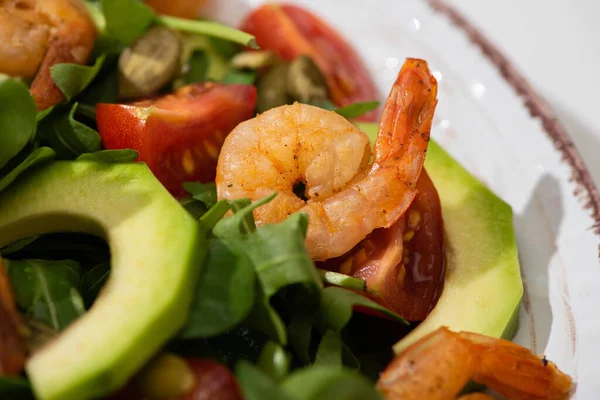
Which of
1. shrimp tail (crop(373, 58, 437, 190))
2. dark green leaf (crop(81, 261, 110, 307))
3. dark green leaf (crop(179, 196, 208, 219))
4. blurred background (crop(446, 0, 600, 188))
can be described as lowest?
dark green leaf (crop(81, 261, 110, 307))

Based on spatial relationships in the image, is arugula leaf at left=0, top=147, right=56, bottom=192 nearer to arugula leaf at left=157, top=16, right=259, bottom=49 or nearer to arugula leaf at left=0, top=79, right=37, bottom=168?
arugula leaf at left=0, top=79, right=37, bottom=168

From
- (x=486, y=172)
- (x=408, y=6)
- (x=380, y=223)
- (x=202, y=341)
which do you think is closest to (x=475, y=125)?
(x=486, y=172)

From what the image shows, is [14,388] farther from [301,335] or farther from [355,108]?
[355,108]

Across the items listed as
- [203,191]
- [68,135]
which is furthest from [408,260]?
[68,135]

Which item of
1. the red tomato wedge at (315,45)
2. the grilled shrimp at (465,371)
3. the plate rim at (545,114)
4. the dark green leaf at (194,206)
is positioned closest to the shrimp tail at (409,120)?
the grilled shrimp at (465,371)

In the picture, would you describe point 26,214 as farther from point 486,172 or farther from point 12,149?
point 486,172

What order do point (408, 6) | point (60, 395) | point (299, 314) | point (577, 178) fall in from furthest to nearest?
1. point (408, 6)
2. point (577, 178)
3. point (299, 314)
4. point (60, 395)

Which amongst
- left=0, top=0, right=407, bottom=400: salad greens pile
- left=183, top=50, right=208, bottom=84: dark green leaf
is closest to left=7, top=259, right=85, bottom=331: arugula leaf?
left=0, top=0, right=407, bottom=400: salad greens pile
